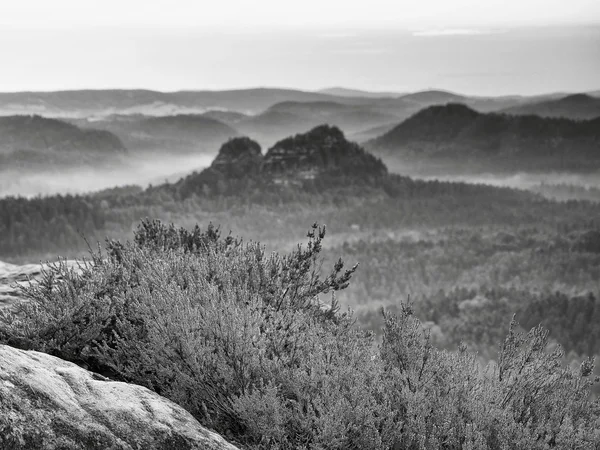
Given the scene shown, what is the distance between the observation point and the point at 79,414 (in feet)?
15.2

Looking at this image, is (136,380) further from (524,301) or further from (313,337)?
(524,301)

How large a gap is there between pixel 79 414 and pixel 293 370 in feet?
6.69

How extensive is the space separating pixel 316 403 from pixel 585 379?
3676 millimetres

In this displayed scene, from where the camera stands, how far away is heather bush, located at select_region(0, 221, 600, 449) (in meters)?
5.65

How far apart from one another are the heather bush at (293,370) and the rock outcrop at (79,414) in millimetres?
512

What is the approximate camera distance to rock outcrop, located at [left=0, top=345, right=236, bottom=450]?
173 inches

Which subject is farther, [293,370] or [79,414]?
[293,370]

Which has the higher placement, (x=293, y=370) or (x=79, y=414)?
(x=79, y=414)

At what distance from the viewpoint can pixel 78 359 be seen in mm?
6371

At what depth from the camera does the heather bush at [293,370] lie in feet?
18.5

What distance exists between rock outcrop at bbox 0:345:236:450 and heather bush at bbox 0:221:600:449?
Answer: 1.68 feet

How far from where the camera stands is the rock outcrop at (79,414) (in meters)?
4.38

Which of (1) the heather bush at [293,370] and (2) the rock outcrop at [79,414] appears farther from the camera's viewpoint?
(1) the heather bush at [293,370]

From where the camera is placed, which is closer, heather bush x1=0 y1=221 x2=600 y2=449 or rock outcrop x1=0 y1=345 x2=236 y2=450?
rock outcrop x1=0 y1=345 x2=236 y2=450
